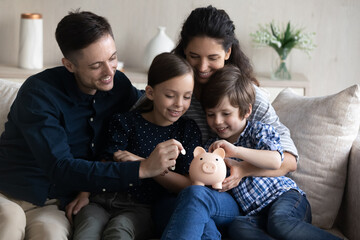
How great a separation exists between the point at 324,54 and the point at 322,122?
184 centimetres

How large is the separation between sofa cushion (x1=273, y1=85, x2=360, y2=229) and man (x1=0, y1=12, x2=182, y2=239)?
2.28 ft

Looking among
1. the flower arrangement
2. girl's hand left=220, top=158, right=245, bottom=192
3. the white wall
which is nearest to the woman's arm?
girl's hand left=220, top=158, right=245, bottom=192

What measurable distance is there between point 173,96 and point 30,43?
187cm

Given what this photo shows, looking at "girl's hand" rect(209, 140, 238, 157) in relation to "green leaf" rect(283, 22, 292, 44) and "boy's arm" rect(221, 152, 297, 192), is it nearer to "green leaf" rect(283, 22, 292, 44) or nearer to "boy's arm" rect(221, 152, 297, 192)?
"boy's arm" rect(221, 152, 297, 192)

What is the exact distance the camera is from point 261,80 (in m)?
3.66

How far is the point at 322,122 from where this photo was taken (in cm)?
228

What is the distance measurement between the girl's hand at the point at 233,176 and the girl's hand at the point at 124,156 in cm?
34

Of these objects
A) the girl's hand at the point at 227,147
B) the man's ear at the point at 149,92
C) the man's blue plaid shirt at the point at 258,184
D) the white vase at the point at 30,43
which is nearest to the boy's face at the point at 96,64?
the man's ear at the point at 149,92

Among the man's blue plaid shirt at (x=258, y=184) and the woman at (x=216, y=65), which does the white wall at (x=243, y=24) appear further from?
the man's blue plaid shirt at (x=258, y=184)

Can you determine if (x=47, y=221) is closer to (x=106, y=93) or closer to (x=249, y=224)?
(x=106, y=93)

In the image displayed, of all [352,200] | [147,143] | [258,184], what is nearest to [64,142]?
[147,143]

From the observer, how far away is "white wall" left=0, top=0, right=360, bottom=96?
3785mm

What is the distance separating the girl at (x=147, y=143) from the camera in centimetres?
197

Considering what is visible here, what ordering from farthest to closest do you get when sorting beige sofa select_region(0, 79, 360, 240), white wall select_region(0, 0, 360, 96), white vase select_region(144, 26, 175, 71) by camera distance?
white wall select_region(0, 0, 360, 96)
white vase select_region(144, 26, 175, 71)
beige sofa select_region(0, 79, 360, 240)
